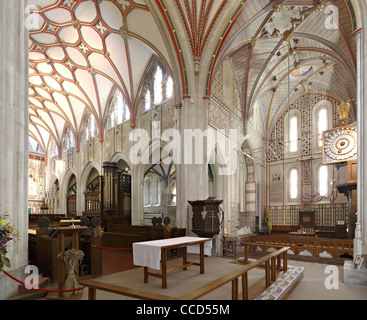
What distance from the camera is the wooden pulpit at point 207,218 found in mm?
8963

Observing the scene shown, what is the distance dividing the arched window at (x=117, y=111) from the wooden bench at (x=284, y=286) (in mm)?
12540

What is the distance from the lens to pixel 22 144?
4.92 meters

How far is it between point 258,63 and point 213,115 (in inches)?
187

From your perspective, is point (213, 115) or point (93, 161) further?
point (93, 161)

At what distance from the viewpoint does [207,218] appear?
29.6 ft

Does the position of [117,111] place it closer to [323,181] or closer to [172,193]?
[172,193]

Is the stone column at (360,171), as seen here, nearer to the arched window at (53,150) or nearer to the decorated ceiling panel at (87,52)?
the decorated ceiling panel at (87,52)

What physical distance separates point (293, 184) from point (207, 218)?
11.2 metres

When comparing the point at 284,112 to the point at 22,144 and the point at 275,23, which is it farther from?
the point at 22,144

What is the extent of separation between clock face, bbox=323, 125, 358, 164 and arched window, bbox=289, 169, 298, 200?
28.0 ft

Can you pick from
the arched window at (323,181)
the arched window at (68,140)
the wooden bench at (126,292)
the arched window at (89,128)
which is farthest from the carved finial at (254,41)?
the arched window at (68,140)

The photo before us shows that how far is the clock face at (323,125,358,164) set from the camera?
30.3ft
